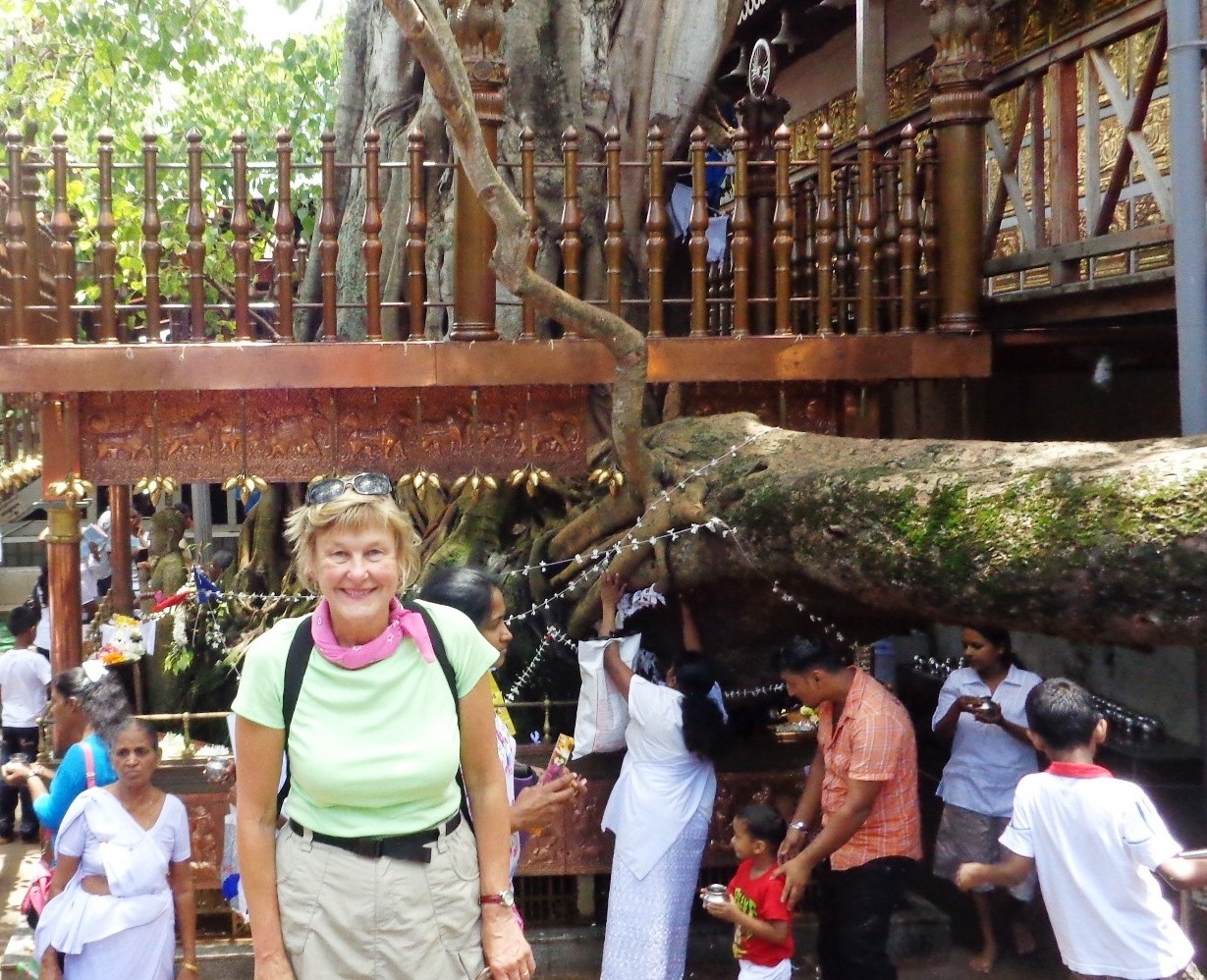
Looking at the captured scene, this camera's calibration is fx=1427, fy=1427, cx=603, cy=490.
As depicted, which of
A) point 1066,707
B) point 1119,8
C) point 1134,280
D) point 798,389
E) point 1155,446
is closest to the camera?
point 1155,446

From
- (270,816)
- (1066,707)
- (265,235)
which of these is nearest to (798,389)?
(1066,707)

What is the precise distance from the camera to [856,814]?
460 centimetres

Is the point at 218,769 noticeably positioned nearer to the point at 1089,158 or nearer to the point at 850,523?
the point at 850,523

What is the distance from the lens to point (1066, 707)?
13.2 ft

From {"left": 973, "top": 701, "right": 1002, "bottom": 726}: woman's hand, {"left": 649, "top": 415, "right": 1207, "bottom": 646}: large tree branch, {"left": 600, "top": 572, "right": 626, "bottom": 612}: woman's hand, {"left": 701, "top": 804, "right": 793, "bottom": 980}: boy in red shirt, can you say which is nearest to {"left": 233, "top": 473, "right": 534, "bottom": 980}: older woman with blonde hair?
{"left": 649, "top": 415, "right": 1207, "bottom": 646}: large tree branch

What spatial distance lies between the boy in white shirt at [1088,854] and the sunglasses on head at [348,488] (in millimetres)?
2063

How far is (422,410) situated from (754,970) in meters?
2.78

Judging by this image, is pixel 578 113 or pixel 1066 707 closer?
pixel 1066 707

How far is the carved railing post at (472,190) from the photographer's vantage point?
590 centimetres

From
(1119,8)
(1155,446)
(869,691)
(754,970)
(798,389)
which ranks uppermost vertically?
(1119,8)

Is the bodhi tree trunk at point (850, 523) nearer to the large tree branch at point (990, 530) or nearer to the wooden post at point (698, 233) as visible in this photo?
the large tree branch at point (990, 530)

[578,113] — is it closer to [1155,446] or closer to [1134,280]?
[1134,280]

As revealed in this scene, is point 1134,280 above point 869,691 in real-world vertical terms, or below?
above

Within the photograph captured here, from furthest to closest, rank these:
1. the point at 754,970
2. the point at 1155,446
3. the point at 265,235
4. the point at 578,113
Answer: the point at 265,235 → the point at 578,113 → the point at 754,970 → the point at 1155,446
